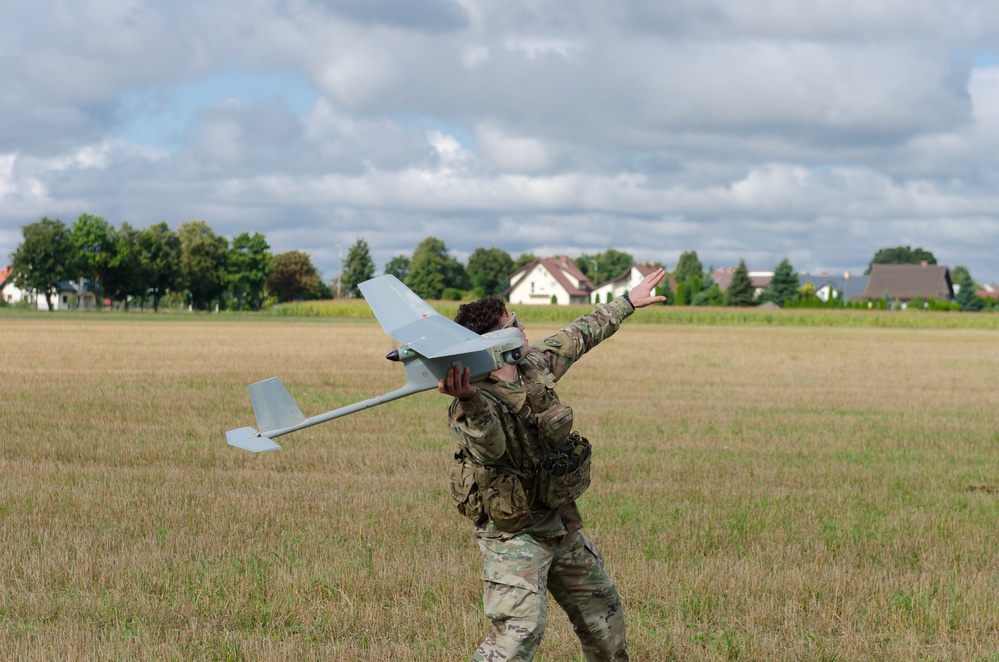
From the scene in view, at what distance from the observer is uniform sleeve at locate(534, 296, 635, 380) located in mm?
5387

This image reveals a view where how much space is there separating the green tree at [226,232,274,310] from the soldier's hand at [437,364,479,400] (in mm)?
139163

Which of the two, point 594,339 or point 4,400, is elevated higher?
point 594,339

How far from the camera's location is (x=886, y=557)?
8633 mm

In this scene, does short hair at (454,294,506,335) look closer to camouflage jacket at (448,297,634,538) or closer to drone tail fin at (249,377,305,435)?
camouflage jacket at (448,297,634,538)

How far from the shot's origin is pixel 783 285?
500 feet

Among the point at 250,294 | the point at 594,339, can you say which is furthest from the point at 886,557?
the point at 250,294

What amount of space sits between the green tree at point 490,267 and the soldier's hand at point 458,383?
15173cm

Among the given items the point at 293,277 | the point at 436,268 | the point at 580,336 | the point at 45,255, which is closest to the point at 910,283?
the point at 436,268

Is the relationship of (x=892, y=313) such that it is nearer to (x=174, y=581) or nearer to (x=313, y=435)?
(x=313, y=435)

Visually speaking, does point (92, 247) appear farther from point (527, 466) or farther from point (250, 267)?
point (527, 466)

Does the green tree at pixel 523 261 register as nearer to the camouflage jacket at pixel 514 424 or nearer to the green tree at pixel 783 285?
the green tree at pixel 783 285

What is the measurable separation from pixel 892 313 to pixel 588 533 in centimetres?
8853

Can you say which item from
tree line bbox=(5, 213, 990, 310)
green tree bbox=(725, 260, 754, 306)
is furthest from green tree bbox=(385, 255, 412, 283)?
green tree bbox=(725, 260, 754, 306)

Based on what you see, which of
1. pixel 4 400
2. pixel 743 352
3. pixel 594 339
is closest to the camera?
pixel 594 339
